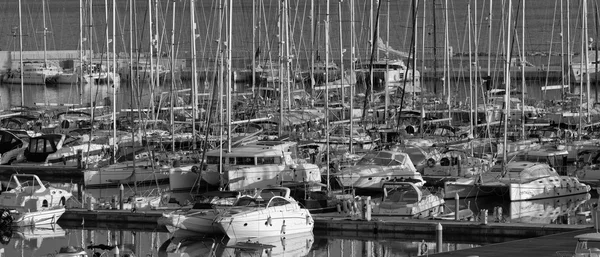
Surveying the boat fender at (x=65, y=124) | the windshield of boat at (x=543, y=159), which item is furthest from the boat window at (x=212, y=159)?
the boat fender at (x=65, y=124)

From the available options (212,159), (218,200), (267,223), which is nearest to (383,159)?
(212,159)

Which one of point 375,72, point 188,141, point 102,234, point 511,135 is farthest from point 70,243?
point 375,72

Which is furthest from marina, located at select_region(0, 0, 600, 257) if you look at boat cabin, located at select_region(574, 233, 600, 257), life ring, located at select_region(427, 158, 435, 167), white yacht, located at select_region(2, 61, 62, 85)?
white yacht, located at select_region(2, 61, 62, 85)

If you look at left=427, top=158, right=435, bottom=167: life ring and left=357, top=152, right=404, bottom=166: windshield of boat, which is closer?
left=357, top=152, right=404, bottom=166: windshield of boat

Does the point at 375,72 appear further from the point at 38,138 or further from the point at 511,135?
the point at 38,138

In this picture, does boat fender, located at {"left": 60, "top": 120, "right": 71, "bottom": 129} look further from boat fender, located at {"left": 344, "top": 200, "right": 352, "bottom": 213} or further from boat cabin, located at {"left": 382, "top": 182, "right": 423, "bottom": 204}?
boat fender, located at {"left": 344, "top": 200, "right": 352, "bottom": 213}

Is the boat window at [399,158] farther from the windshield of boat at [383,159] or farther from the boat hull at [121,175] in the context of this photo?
the boat hull at [121,175]

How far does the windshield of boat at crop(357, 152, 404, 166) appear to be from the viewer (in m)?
42.2

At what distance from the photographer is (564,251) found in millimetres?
26281

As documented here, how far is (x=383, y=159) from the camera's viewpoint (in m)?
42.4

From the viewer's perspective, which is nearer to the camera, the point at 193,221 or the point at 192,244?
the point at 192,244

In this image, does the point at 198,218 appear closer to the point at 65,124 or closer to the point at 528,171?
the point at 528,171

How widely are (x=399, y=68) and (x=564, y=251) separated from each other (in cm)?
5631

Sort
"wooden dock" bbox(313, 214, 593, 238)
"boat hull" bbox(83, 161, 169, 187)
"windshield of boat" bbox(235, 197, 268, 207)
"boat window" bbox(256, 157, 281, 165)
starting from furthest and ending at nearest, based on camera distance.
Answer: "boat hull" bbox(83, 161, 169, 187)
"boat window" bbox(256, 157, 281, 165)
"windshield of boat" bbox(235, 197, 268, 207)
"wooden dock" bbox(313, 214, 593, 238)
